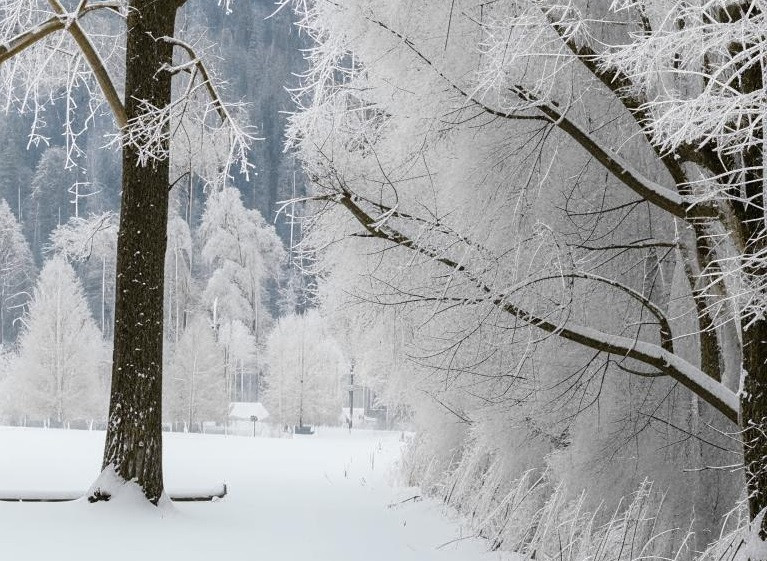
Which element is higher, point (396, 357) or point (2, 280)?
point (2, 280)

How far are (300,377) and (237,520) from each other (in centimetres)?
2669

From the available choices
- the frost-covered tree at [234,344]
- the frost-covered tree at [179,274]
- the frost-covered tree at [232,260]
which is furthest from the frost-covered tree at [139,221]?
the frost-covered tree at [232,260]

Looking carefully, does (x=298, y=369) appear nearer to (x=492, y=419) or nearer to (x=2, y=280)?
(x=2, y=280)

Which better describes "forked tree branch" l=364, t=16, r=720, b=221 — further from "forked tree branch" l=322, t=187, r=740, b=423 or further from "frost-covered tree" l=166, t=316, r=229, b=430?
"frost-covered tree" l=166, t=316, r=229, b=430

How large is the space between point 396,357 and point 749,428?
3.55 m

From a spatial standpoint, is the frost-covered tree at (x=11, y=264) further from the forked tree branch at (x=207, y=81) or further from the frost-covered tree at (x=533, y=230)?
the frost-covered tree at (x=533, y=230)

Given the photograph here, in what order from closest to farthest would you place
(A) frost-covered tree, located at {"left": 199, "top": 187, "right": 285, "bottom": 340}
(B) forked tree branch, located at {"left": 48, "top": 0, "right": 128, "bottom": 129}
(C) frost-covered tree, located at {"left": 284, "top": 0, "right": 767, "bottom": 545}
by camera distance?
1. (C) frost-covered tree, located at {"left": 284, "top": 0, "right": 767, "bottom": 545}
2. (B) forked tree branch, located at {"left": 48, "top": 0, "right": 128, "bottom": 129}
3. (A) frost-covered tree, located at {"left": 199, "top": 187, "right": 285, "bottom": 340}

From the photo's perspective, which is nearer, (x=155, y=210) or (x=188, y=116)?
(x=155, y=210)

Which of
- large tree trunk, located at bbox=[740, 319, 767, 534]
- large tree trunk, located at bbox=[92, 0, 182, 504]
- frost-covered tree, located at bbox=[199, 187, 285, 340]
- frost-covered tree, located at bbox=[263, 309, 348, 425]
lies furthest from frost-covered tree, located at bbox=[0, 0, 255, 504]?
frost-covered tree, located at bbox=[199, 187, 285, 340]

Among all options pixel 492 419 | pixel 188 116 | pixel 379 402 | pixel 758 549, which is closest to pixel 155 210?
pixel 188 116

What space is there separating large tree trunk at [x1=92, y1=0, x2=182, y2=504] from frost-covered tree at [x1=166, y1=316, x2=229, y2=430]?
22.2 metres

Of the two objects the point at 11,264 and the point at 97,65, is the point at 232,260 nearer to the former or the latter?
the point at 11,264

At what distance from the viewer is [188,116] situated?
8141 millimetres

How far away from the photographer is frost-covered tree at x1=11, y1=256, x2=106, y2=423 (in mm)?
27031
